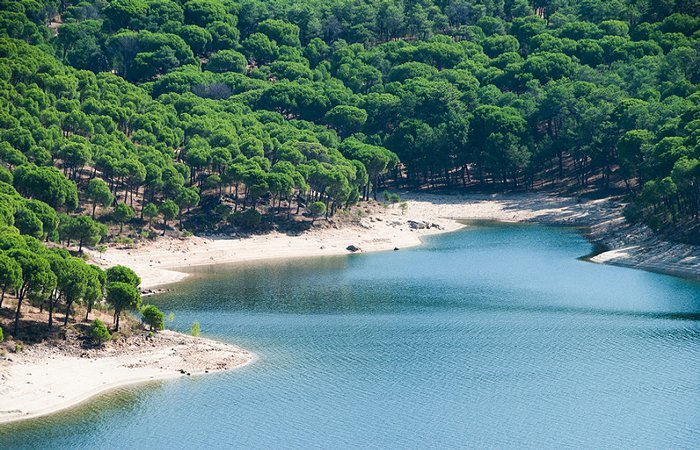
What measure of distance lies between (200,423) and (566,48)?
13904 cm

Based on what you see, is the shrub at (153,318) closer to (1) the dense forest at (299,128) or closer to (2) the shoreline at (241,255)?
(2) the shoreline at (241,255)

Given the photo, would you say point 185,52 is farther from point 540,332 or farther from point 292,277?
point 540,332

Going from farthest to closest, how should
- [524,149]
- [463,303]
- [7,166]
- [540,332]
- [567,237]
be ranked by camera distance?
1. [524,149]
2. [567,237]
3. [7,166]
4. [463,303]
5. [540,332]

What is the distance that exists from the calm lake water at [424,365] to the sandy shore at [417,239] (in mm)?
4101

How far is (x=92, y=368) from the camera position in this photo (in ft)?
221

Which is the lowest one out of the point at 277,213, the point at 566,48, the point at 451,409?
the point at 451,409

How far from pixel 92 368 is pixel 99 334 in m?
3.16

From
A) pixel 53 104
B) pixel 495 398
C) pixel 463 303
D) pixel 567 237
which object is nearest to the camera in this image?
pixel 495 398

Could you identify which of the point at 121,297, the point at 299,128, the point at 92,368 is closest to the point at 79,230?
the point at 121,297

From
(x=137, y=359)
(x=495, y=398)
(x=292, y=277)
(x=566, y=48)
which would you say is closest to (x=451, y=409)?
(x=495, y=398)

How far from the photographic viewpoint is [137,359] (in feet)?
230

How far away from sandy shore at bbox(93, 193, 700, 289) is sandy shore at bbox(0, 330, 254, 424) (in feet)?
84.9

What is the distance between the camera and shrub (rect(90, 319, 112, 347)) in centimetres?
7012

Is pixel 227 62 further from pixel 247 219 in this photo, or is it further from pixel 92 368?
pixel 92 368
